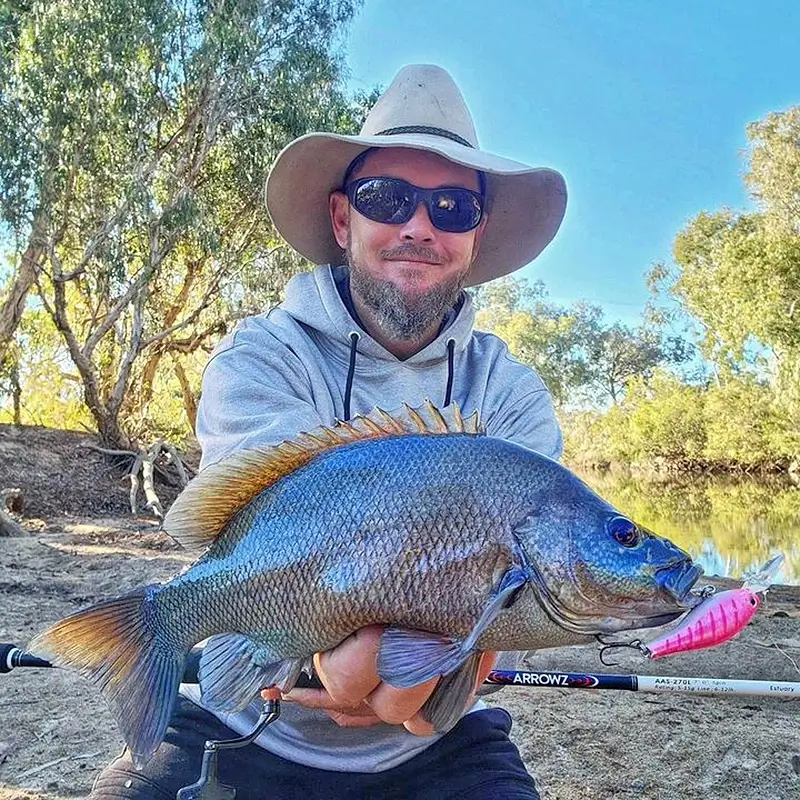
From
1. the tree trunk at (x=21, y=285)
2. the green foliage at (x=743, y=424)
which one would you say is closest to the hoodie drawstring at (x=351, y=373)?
the tree trunk at (x=21, y=285)

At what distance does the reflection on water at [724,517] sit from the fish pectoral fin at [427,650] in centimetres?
707

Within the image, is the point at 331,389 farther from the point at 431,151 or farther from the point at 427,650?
the point at 427,650

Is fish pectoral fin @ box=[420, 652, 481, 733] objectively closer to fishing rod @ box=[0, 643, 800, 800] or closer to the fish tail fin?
fishing rod @ box=[0, 643, 800, 800]

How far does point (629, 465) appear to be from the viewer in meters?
42.0

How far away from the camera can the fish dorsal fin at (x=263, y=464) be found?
5.56ft

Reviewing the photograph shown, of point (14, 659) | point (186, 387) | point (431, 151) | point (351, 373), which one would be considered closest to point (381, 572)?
point (351, 373)

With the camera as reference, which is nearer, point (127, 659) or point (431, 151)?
point (127, 659)

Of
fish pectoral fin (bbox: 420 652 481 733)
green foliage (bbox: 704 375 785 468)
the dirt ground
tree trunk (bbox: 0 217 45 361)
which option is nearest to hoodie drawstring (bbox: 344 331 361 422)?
fish pectoral fin (bbox: 420 652 481 733)

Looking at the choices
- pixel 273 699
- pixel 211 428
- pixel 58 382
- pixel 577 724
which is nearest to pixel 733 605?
pixel 273 699

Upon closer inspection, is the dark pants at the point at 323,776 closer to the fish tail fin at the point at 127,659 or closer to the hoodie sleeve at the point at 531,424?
the fish tail fin at the point at 127,659

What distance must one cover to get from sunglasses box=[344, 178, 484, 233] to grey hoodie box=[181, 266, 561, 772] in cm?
31

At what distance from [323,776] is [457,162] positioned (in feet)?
5.95

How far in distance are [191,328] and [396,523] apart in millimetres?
20729

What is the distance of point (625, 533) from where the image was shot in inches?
56.8
